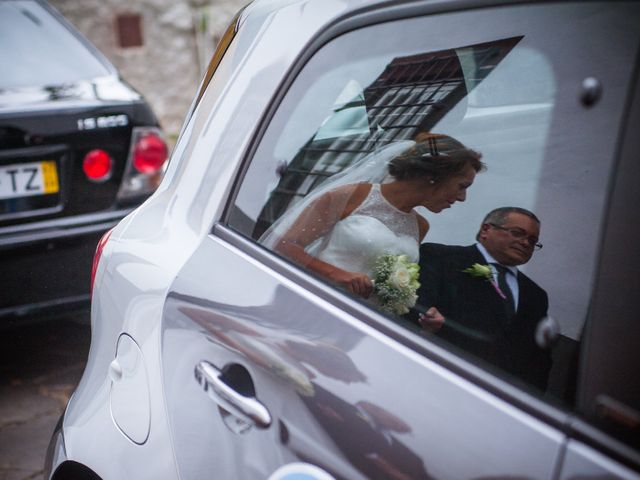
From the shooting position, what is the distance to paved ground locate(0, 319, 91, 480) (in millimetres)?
2510

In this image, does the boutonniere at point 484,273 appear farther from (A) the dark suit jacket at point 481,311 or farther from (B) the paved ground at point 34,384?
(B) the paved ground at point 34,384

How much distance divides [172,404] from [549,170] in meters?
0.89

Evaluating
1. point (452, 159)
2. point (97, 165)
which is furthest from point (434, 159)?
point (97, 165)

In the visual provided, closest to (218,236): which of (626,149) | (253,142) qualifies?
(253,142)

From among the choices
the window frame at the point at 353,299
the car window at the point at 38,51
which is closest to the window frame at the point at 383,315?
the window frame at the point at 353,299

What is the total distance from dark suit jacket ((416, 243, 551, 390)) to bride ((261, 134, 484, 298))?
0.07 m

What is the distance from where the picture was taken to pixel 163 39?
782 cm

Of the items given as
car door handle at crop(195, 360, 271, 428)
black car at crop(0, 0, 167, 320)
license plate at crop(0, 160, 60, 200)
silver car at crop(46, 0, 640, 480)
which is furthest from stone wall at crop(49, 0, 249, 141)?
car door handle at crop(195, 360, 271, 428)

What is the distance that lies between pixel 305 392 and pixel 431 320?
0.90 feet

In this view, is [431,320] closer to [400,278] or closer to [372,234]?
[400,278]

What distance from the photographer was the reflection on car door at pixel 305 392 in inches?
35.5

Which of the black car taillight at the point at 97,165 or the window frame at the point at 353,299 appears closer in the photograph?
the window frame at the point at 353,299

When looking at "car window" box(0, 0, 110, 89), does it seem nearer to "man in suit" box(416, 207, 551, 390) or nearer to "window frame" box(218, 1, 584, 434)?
"window frame" box(218, 1, 584, 434)

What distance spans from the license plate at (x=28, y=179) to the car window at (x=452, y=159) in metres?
1.61
